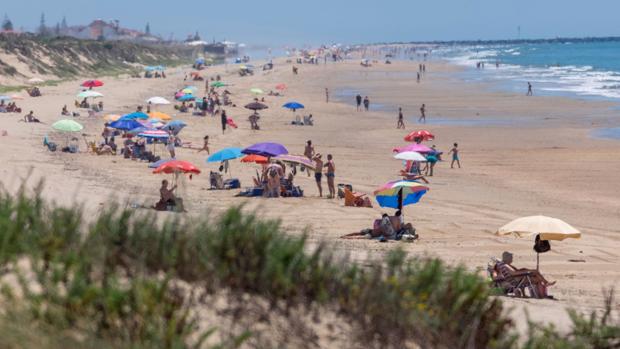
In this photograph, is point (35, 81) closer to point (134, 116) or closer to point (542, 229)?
point (134, 116)

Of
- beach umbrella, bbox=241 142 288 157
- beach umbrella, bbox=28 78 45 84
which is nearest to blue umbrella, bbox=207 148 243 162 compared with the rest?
beach umbrella, bbox=241 142 288 157

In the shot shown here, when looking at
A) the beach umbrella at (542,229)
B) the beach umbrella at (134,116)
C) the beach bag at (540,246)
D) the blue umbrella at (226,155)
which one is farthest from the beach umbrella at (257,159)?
the beach bag at (540,246)

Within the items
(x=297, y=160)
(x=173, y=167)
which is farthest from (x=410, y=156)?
(x=173, y=167)

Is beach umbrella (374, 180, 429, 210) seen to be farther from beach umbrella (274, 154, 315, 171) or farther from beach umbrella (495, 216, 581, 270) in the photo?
beach umbrella (274, 154, 315, 171)

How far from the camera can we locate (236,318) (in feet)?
19.6

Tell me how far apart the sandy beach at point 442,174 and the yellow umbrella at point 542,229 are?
0.68 meters

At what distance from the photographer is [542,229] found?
37.6ft

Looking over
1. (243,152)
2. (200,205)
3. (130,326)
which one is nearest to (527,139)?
(243,152)

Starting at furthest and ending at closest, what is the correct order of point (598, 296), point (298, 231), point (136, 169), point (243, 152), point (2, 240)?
point (136, 169) → point (243, 152) → point (298, 231) → point (598, 296) → point (2, 240)

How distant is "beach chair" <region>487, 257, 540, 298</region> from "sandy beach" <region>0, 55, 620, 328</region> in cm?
38

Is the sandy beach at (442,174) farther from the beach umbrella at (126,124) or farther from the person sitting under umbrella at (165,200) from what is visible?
the beach umbrella at (126,124)

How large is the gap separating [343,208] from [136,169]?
21.8 ft

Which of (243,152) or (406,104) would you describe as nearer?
(243,152)

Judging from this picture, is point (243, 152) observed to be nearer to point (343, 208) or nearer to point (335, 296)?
point (343, 208)
